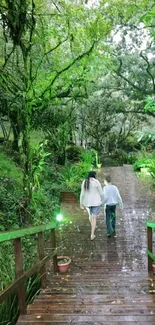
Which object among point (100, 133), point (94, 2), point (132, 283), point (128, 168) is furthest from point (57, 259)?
point (100, 133)

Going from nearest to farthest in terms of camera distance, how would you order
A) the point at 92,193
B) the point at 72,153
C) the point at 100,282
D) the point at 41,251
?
the point at 41,251 → the point at 100,282 → the point at 92,193 → the point at 72,153

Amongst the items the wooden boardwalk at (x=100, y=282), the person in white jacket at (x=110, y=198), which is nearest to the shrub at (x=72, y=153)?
A: the wooden boardwalk at (x=100, y=282)

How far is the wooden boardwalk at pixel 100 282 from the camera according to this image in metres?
3.01

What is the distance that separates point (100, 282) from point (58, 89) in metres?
6.25

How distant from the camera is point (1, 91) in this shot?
21.4 ft

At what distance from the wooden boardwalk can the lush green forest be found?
456mm

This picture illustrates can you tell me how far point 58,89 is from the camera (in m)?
8.88

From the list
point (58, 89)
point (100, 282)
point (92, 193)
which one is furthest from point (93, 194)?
point (58, 89)

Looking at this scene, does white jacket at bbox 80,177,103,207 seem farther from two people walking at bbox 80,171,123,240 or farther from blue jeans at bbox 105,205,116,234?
blue jeans at bbox 105,205,116,234

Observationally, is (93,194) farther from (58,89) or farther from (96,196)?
(58,89)

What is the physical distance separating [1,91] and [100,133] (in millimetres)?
12873

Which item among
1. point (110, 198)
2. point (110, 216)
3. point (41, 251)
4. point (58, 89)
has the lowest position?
point (110, 216)

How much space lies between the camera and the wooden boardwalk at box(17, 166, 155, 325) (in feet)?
9.87

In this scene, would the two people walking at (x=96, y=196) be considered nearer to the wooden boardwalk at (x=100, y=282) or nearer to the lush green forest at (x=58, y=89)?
the wooden boardwalk at (x=100, y=282)
